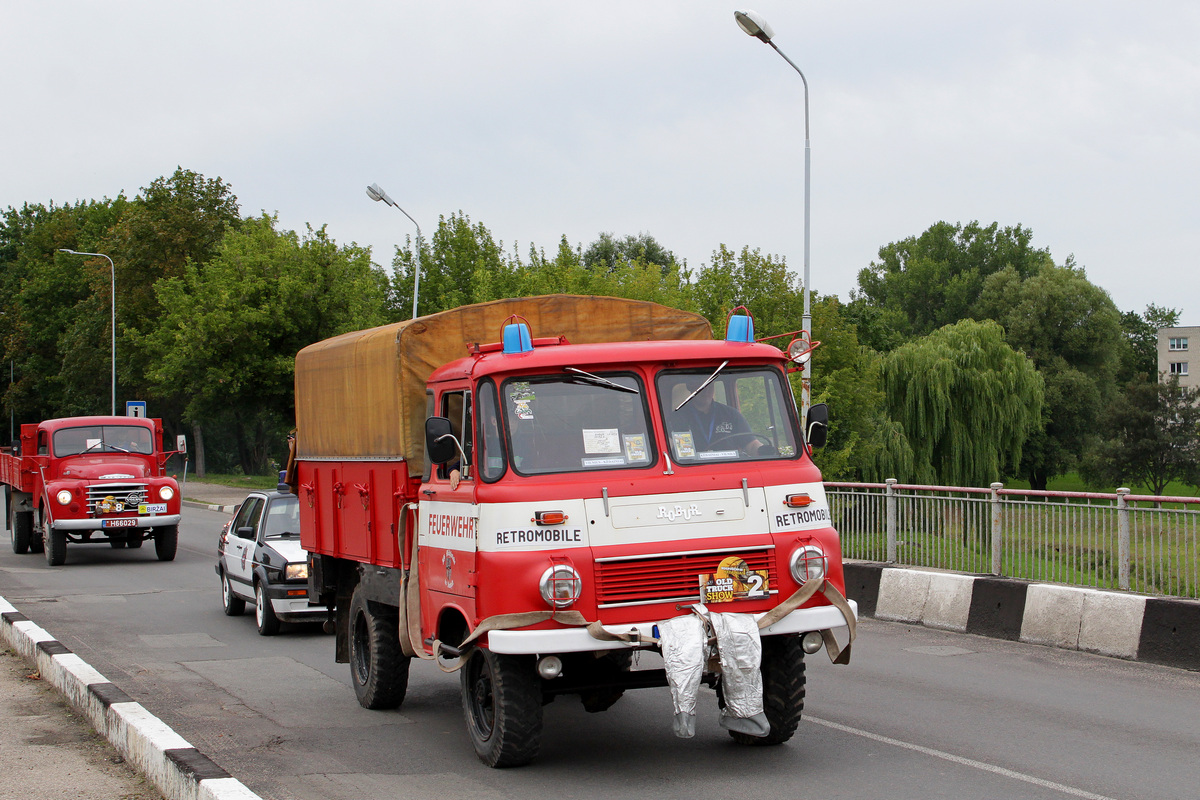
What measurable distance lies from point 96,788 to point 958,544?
9285 mm

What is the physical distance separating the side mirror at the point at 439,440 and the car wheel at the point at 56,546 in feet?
55.2

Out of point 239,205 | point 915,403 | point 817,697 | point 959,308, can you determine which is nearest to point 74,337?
point 239,205

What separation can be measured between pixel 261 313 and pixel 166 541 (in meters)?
25.3

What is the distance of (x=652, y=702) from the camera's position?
9.22 meters

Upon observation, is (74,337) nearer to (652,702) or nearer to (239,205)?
(239,205)

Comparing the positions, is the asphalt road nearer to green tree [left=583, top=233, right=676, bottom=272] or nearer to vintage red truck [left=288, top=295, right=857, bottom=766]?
vintage red truck [left=288, top=295, right=857, bottom=766]

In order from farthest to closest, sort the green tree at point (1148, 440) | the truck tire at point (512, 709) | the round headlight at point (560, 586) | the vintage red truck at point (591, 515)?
the green tree at point (1148, 440)
the truck tire at point (512, 709)
the vintage red truck at point (591, 515)
the round headlight at point (560, 586)

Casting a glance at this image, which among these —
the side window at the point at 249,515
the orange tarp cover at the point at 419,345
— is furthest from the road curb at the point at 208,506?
the orange tarp cover at the point at 419,345

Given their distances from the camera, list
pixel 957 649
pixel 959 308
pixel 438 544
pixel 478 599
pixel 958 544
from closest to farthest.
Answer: pixel 478 599, pixel 438 544, pixel 957 649, pixel 958 544, pixel 959 308

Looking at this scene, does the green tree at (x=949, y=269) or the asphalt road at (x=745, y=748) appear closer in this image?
the asphalt road at (x=745, y=748)

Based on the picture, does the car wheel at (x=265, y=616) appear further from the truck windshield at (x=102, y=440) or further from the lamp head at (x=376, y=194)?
the lamp head at (x=376, y=194)

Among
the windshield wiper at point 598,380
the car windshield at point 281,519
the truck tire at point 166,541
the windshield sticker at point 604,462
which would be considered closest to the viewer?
the windshield sticker at point 604,462

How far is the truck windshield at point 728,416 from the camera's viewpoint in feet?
23.6

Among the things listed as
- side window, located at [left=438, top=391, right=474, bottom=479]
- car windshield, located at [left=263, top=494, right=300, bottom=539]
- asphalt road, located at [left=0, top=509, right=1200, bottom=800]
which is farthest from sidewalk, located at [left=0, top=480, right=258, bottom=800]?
car windshield, located at [left=263, top=494, right=300, bottom=539]
